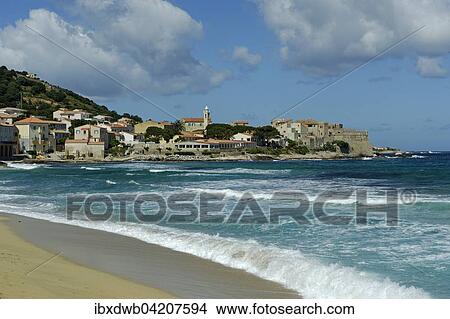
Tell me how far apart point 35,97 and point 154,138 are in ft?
182

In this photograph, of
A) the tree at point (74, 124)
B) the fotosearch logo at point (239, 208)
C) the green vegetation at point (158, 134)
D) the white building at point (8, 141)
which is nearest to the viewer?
the fotosearch logo at point (239, 208)

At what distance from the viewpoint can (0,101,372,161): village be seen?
304ft

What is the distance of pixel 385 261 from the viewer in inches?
451

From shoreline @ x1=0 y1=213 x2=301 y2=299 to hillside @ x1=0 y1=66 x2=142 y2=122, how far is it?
118m

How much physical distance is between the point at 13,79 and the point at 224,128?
74408mm

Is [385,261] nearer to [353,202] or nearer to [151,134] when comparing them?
[353,202]

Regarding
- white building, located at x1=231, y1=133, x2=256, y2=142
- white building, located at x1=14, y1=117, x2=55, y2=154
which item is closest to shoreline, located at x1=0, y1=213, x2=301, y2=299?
white building, located at x1=14, y1=117, x2=55, y2=154

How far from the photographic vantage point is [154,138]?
10894 centimetres

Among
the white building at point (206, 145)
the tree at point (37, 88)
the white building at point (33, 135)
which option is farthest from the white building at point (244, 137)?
the tree at point (37, 88)

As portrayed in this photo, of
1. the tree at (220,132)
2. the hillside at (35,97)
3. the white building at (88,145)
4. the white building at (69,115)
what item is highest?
the hillside at (35,97)

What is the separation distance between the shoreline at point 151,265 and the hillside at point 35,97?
117558 mm

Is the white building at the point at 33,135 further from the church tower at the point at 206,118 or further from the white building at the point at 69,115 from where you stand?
the church tower at the point at 206,118

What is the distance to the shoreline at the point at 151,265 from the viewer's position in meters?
9.41

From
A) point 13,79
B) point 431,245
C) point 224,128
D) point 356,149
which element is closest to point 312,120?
point 356,149
